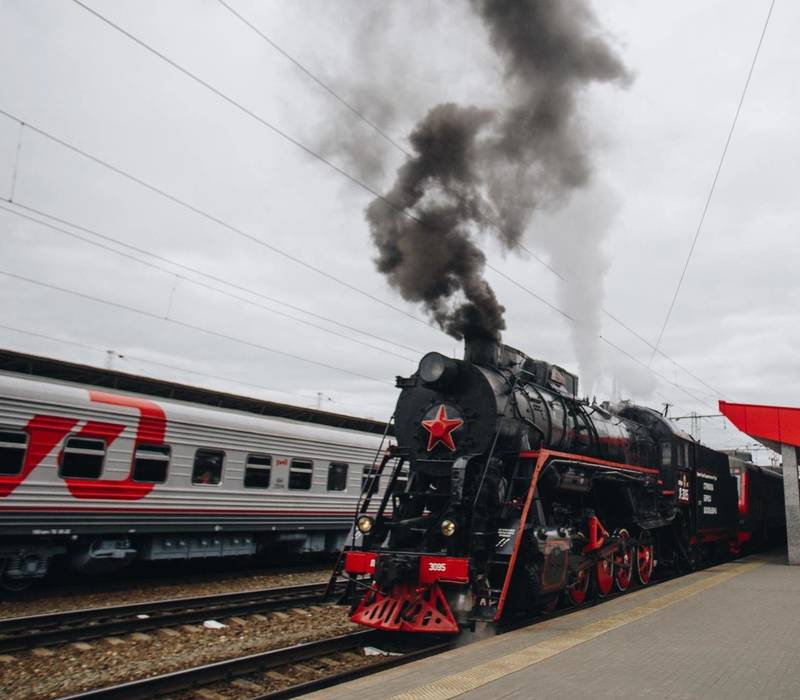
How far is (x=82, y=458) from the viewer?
10.1 metres

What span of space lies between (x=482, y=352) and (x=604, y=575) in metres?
3.96

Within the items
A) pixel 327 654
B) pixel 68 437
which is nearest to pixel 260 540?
pixel 68 437

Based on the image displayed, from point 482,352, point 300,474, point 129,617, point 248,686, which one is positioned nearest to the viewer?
point 248,686

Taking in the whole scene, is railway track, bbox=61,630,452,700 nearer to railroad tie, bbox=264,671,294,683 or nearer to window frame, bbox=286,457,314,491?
railroad tie, bbox=264,671,294,683

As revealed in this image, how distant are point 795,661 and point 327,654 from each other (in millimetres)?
4340

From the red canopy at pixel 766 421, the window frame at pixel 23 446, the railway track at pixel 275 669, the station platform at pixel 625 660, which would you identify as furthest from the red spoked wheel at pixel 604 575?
the red canopy at pixel 766 421

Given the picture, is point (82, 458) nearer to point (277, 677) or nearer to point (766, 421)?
point (277, 677)

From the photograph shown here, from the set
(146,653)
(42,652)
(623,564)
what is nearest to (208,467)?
(146,653)

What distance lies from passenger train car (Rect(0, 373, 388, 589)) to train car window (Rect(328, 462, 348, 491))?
0.12ft

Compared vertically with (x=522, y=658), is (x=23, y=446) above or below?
above

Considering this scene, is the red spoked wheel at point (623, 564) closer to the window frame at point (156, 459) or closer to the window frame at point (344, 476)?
the window frame at point (344, 476)

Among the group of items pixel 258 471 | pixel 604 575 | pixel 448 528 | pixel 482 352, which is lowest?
pixel 604 575

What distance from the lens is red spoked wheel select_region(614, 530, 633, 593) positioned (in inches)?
419

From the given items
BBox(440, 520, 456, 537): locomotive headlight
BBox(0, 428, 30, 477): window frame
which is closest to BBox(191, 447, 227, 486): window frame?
BBox(0, 428, 30, 477): window frame
